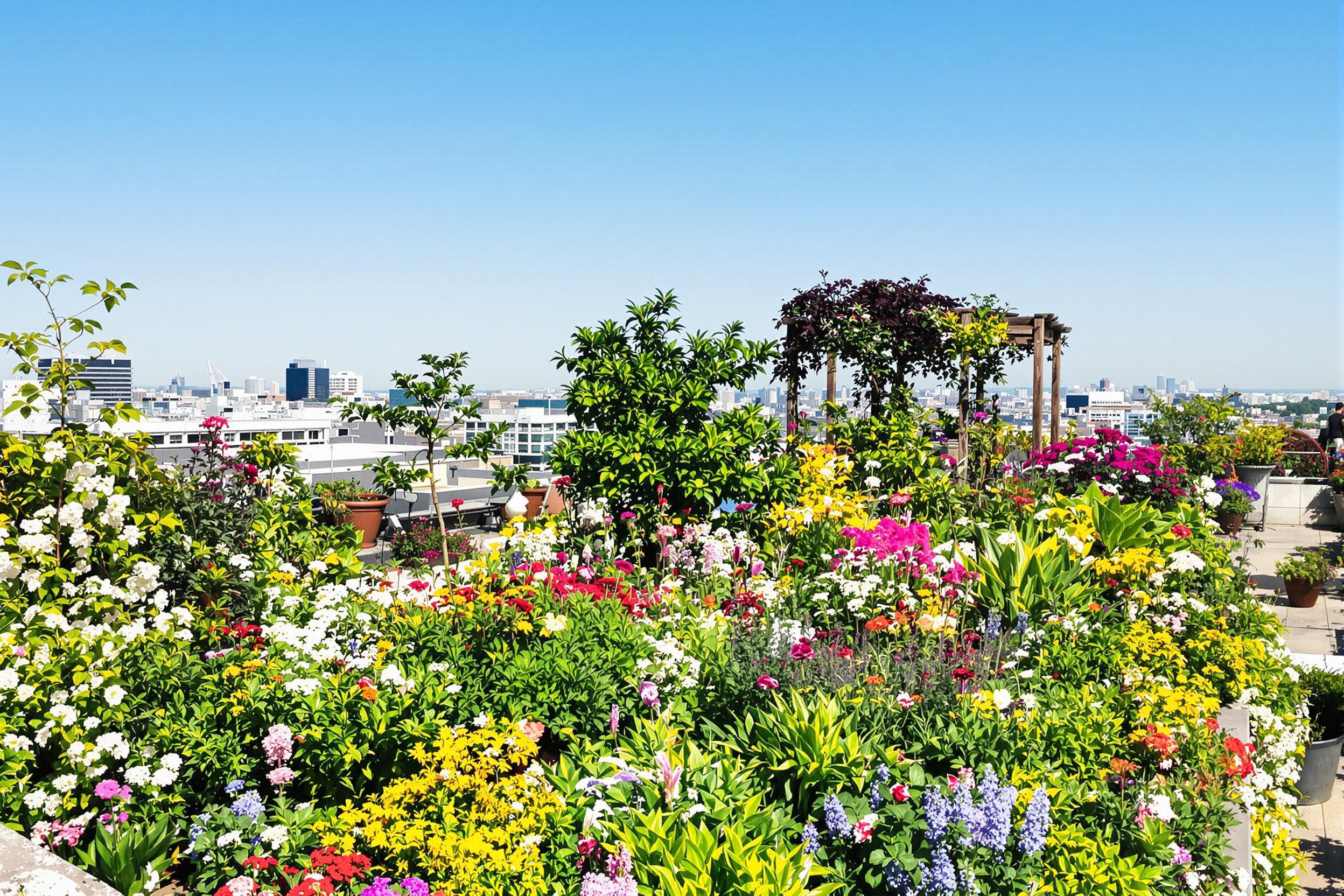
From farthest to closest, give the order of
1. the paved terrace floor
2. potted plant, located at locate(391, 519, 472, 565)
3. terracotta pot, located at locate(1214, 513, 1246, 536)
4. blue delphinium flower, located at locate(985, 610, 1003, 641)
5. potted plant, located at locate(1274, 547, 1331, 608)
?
terracotta pot, located at locate(1214, 513, 1246, 536)
potted plant, located at locate(391, 519, 472, 565)
potted plant, located at locate(1274, 547, 1331, 608)
the paved terrace floor
blue delphinium flower, located at locate(985, 610, 1003, 641)

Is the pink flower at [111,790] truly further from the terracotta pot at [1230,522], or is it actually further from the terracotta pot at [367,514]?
the terracotta pot at [1230,522]

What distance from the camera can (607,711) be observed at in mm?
3100

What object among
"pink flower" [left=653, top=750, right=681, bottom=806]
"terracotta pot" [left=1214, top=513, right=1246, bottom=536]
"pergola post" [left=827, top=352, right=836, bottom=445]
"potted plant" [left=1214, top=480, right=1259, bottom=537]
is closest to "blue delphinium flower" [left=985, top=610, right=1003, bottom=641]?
"pink flower" [left=653, top=750, right=681, bottom=806]

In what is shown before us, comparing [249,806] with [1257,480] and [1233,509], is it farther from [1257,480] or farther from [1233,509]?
[1257,480]

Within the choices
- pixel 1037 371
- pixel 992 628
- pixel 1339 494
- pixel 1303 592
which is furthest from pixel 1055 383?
pixel 992 628

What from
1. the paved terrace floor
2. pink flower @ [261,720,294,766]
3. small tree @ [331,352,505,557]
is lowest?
the paved terrace floor

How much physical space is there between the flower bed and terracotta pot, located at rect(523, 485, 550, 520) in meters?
3.90

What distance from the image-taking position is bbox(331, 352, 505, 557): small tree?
734cm

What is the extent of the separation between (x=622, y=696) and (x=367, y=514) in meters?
6.68

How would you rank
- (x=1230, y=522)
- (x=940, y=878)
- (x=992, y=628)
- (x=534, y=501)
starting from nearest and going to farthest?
(x=940, y=878)
(x=992, y=628)
(x=534, y=501)
(x=1230, y=522)

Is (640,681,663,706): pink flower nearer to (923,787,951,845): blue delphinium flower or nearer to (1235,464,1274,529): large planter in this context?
(923,787,951,845): blue delphinium flower

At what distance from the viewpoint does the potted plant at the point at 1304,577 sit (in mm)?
7289

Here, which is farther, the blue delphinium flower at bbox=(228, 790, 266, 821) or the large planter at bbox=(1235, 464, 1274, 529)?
the large planter at bbox=(1235, 464, 1274, 529)

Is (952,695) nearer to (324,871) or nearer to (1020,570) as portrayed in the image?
(1020,570)
